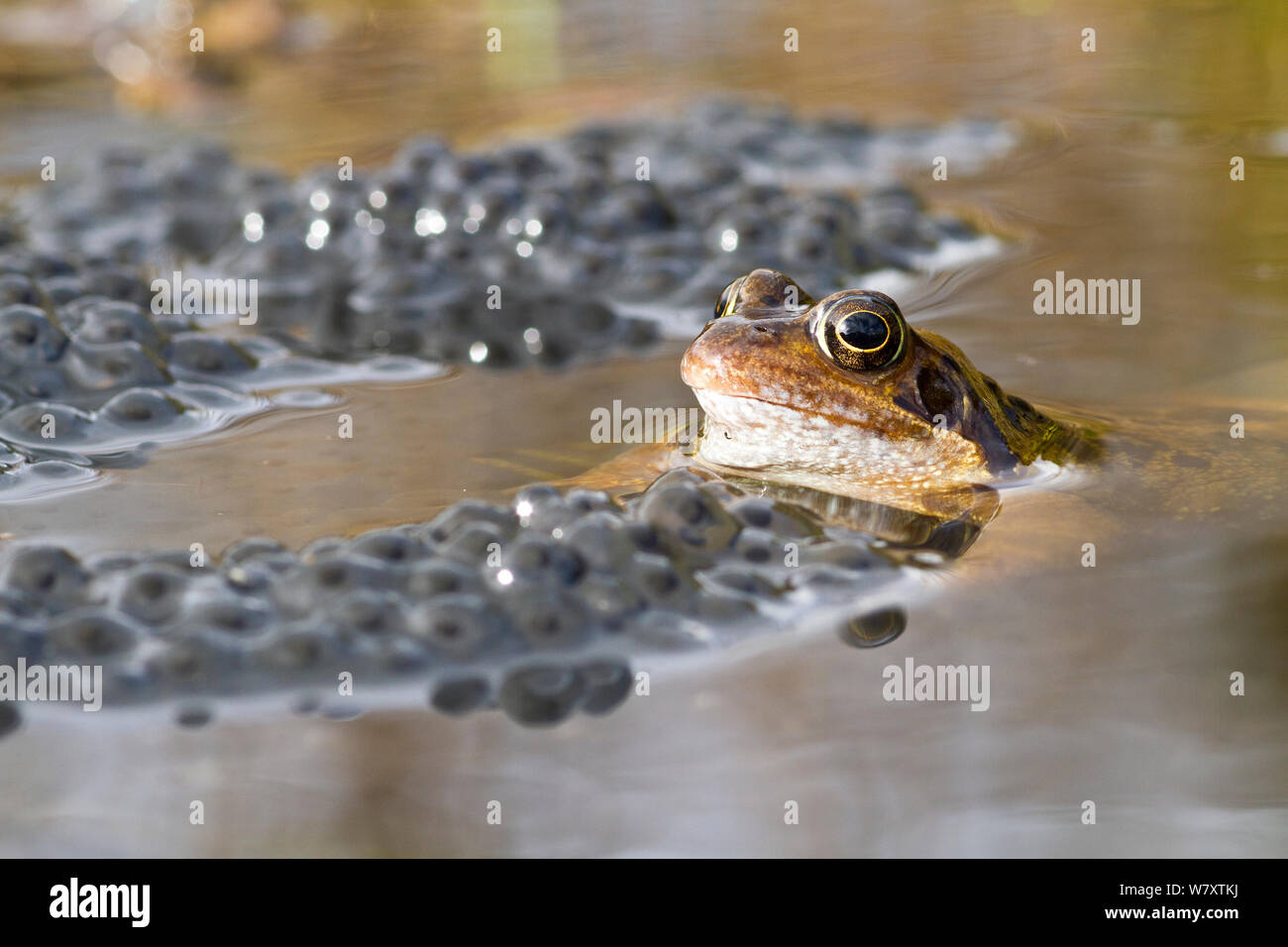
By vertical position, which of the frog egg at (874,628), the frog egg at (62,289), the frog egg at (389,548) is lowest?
the frog egg at (874,628)

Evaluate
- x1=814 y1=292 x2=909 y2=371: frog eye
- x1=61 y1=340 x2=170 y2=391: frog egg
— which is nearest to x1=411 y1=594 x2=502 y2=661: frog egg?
x1=814 y1=292 x2=909 y2=371: frog eye

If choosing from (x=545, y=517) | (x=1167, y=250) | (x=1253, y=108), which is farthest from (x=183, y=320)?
(x=1253, y=108)

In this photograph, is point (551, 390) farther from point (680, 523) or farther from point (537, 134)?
point (537, 134)

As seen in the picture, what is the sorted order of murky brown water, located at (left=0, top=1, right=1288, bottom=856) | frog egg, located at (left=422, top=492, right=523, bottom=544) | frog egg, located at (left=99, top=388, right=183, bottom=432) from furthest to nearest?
1. frog egg, located at (left=99, top=388, right=183, bottom=432)
2. frog egg, located at (left=422, top=492, right=523, bottom=544)
3. murky brown water, located at (left=0, top=1, right=1288, bottom=856)

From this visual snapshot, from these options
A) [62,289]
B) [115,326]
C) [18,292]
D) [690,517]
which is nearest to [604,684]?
[690,517]

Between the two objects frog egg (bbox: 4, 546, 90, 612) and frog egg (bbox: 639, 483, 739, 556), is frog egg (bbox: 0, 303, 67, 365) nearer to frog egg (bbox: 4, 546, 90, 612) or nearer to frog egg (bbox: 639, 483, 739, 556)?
frog egg (bbox: 4, 546, 90, 612)

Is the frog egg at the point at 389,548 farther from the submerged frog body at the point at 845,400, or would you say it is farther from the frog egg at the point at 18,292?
the frog egg at the point at 18,292

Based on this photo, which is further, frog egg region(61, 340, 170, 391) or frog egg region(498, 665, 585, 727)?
frog egg region(61, 340, 170, 391)

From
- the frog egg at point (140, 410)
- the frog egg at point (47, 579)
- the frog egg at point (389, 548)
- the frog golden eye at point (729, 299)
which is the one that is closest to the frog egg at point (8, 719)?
the frog egg at point (47, 579)
